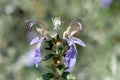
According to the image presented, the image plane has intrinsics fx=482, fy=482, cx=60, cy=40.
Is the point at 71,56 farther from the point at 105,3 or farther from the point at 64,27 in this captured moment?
the point at 105,3

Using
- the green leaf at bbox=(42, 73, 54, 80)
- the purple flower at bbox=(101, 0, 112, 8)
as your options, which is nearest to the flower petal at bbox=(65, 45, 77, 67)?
the green leaf at bbox=(42, 73, 54, 80)

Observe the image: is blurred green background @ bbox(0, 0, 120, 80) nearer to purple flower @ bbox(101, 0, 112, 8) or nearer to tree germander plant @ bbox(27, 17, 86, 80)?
purple flower @ bbox(101, 0, 112, 8)

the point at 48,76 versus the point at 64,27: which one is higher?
the point at 64,27

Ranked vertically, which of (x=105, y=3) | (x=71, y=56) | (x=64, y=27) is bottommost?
(x=71, y=56)

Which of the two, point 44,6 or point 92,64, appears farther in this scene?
point 44,6

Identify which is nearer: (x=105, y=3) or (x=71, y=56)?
(x=71, y=56)

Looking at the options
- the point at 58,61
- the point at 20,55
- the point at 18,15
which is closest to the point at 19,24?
the point at 18,15

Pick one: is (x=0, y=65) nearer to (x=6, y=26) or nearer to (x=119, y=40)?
(x=6, y=26)

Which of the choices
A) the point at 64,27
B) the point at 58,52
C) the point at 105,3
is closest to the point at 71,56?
the point at 58,52
